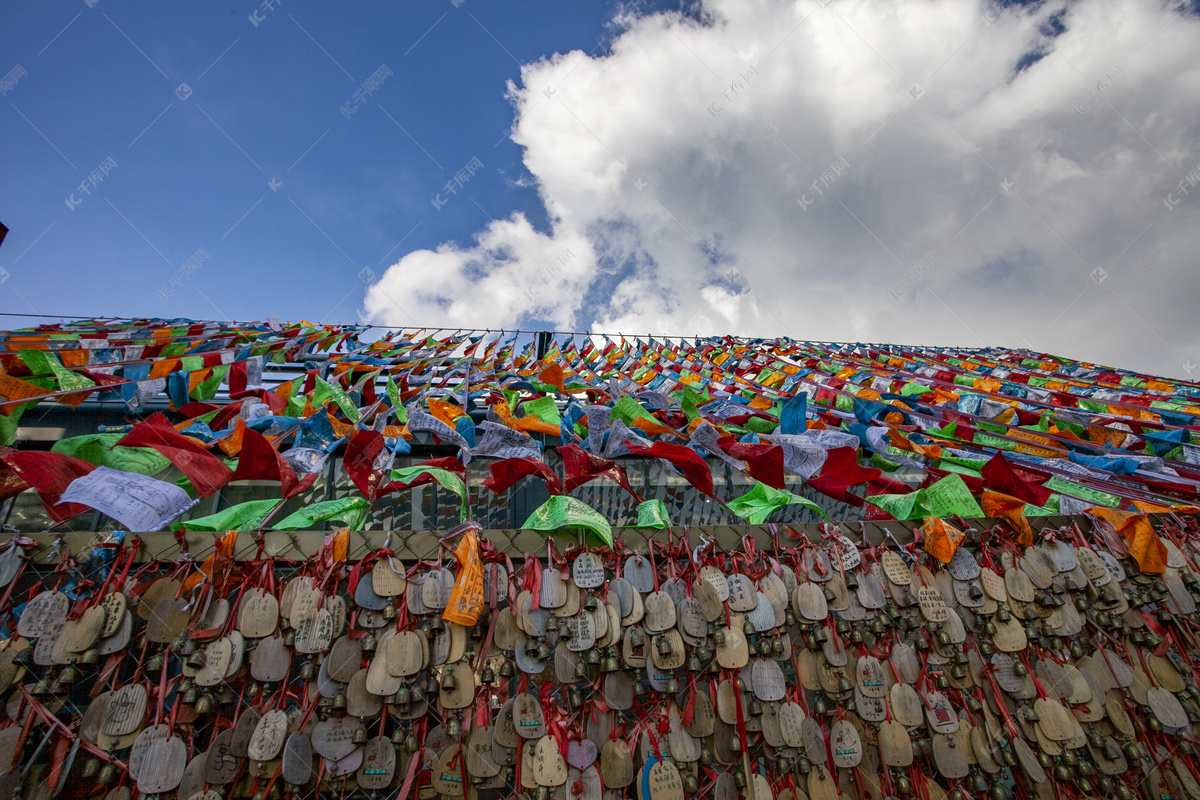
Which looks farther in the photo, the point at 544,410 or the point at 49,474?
the point at 544,410

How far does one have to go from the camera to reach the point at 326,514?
2.74 metres

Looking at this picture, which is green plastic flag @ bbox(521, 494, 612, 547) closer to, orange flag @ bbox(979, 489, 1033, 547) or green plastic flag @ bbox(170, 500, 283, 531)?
green plastic flag @ bbox(170, 500, 283, 531)

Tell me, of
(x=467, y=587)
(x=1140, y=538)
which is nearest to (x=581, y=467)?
(x=467, y=587)

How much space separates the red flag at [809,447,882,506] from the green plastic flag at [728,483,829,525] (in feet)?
1.03

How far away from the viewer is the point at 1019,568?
9.76ft

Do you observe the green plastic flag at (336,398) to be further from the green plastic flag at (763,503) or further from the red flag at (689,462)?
the green plastic flag at (763,503)

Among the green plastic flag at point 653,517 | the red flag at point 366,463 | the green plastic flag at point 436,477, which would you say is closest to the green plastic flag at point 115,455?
the red flag at point 366,463

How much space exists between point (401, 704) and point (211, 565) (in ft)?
3.73

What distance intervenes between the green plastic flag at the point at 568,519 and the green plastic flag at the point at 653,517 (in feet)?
0.87

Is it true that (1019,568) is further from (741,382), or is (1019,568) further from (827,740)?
(741,382)

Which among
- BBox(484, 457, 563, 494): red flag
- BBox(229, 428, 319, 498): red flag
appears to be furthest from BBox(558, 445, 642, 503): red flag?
BBox(229, 428, 319, 498): red flag

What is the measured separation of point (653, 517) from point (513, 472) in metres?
0.98

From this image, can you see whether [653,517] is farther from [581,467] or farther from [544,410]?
[544,410]

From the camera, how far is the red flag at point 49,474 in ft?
7.97
